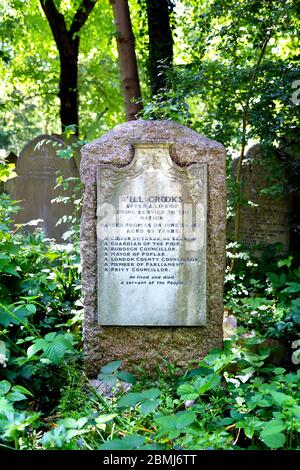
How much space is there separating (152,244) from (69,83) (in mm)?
8002

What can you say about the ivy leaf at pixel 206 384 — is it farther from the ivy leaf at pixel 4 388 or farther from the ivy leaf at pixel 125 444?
the ivy leaf at pixel 4 388

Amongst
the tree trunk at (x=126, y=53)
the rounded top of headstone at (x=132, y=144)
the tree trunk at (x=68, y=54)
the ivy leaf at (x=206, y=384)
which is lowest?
the ivy leaf at (x=206, y=384)

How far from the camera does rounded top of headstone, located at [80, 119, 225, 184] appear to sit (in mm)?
3527

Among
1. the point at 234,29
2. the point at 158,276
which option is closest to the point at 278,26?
the point at 234,29

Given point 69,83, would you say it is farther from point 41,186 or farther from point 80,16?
point 41,186

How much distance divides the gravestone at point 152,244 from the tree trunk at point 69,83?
733 cm

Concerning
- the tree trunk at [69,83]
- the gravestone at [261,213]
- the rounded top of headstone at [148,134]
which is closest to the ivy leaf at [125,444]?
the rounded top of headstone at [148,134]

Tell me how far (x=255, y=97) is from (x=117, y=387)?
3.72 metres

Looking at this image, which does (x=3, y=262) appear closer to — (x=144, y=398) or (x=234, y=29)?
(x=144, y=398)

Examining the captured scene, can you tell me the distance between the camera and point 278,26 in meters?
5.44

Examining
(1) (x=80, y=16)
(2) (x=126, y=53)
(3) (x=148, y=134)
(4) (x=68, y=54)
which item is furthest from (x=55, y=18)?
(3) (x=148, y=134)

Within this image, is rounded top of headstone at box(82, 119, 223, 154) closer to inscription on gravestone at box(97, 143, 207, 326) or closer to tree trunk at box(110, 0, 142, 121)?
inscription on gravestone at box(97, 143, 207, 326)

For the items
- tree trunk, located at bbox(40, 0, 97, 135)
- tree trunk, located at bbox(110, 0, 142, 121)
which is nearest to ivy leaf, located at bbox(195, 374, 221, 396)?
tree trunk, located at bbox(110, 0, 142, 121)

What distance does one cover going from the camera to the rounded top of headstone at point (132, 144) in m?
3.53
